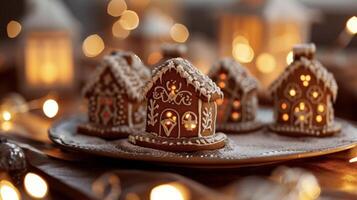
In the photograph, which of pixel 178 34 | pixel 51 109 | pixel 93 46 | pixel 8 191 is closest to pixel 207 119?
pixel 8 191

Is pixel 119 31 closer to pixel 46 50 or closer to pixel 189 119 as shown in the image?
pixel 46 50

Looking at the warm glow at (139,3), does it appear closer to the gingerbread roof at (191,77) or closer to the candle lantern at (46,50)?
the candle lantern at (46,50)

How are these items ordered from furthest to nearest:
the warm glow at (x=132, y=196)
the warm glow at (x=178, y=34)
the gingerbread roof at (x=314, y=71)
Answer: the warm glow at (x=178, y=34), the gingerbread roof at (x=314, y=71), the warm glow at (x=132, y=196)

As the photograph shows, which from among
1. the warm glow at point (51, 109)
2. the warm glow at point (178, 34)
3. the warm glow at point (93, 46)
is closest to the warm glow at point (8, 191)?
the warm glow at point (51, 109)

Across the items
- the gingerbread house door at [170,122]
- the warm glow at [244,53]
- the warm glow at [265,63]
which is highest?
the warm glow at [244,53]

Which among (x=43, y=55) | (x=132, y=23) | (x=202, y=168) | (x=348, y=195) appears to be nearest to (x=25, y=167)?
(x=202, y=168)

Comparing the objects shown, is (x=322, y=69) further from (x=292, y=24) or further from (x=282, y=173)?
(x=292, y=24)
